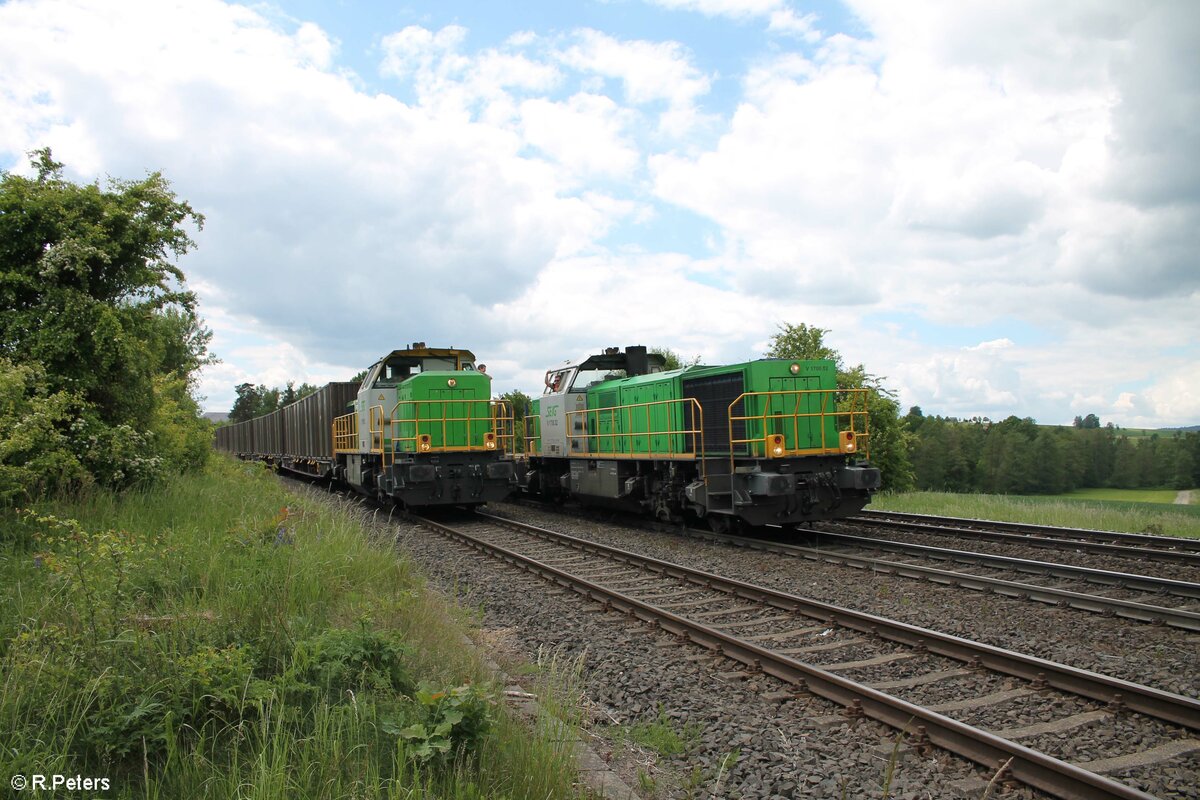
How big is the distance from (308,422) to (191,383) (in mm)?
10685

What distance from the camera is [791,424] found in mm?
11102

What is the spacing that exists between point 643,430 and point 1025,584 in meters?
7.04

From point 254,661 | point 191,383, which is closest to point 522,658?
point 254,661

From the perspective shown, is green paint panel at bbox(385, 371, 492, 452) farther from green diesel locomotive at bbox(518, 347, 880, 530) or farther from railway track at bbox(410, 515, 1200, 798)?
railway track at bbox(410, 515, 1200, 798)

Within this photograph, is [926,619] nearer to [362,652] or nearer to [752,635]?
[752,635]

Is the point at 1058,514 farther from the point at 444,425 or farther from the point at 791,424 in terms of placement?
the point at 444,425

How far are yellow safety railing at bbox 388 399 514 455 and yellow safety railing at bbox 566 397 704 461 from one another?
171cm

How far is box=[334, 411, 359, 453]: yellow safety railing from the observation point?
17.1m

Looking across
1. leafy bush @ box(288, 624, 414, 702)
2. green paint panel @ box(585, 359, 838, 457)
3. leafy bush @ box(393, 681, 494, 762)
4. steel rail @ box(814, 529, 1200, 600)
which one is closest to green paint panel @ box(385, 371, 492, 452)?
green paint panel @ box(585, 359, 838, 457)

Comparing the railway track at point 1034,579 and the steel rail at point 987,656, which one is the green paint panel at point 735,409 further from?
the steel rail at point 987,656

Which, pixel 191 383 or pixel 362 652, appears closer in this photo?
pixel 362 652

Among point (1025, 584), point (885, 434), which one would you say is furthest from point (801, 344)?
point (1025, 584)

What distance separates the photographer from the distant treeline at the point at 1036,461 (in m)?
52.6

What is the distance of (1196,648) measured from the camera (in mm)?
5562
